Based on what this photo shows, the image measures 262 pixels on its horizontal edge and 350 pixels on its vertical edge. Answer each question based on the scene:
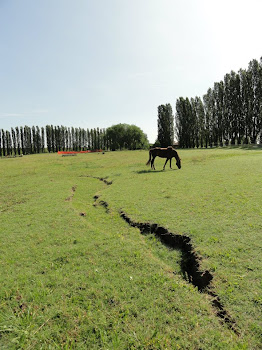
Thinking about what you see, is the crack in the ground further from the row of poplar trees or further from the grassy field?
the row of poplar trees

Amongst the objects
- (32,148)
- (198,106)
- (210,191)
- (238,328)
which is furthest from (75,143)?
(238,328)

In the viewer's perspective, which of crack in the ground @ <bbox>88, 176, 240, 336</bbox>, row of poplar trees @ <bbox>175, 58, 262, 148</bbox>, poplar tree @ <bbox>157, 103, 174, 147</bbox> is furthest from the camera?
poplar tree @ <bbox>157, 103, 174, 147</bbox>

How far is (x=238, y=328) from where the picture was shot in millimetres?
3303

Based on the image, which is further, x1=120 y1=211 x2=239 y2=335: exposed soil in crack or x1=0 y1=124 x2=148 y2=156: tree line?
x1=0 y1=124 x2=148 y2=156: tree line

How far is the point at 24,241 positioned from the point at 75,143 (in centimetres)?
9436

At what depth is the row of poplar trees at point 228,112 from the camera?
151 feet

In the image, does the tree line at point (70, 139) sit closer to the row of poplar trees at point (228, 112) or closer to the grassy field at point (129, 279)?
the row of poplar trees at point (228, 112)

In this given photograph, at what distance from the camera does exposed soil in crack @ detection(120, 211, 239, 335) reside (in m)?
3.64

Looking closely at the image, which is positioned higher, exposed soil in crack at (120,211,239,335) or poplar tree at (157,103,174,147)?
poplar tree at (157,103,174,147)

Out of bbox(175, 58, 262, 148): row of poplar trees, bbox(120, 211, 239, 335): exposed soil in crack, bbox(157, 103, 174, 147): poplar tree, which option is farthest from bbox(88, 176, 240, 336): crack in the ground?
bbox(157, 103, 174, 147): poplar tree

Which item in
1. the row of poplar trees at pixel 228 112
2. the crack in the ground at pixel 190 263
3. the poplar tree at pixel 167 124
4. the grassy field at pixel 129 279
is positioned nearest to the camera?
the grassy field at pixel 129 279

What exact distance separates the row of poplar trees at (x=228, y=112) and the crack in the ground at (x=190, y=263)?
161 feet

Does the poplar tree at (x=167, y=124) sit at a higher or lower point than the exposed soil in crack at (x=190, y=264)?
higher

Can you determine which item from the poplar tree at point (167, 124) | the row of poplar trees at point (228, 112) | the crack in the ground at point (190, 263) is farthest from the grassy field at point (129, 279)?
the poplar tree at point (167, 124)
